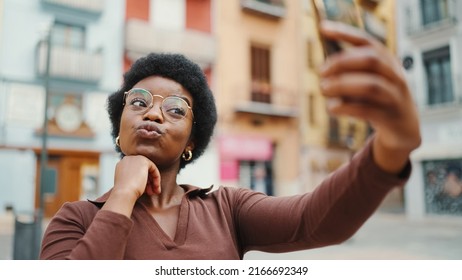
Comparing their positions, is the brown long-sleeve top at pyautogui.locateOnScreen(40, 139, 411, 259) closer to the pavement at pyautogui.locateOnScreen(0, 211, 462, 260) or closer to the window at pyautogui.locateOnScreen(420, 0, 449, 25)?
the pavement at pyautogui.locateOnScreen(0, 211, 462, 260)

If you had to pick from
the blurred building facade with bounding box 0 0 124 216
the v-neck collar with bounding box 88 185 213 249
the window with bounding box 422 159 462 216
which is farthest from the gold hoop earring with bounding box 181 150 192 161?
the window with bounding box 422 159 462 216

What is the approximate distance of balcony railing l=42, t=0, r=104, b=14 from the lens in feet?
7.34

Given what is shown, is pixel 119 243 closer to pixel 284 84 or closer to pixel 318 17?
pixel 318 17

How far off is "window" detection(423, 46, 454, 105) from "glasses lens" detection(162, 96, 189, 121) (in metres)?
2.76

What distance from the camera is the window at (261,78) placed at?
10.1 feet

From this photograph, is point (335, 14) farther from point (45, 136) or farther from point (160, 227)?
point (45, 136)

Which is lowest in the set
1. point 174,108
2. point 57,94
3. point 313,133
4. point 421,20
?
point 174,108

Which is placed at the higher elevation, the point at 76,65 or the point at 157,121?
the point at 76,65

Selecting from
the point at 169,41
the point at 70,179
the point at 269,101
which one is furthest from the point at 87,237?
the point at 269,101

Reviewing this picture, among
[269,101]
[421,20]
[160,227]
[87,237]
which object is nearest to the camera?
[87,237]

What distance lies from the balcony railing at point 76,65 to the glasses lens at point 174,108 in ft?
5.63

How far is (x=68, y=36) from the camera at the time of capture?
99.0 inches

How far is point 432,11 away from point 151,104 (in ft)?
11.2
